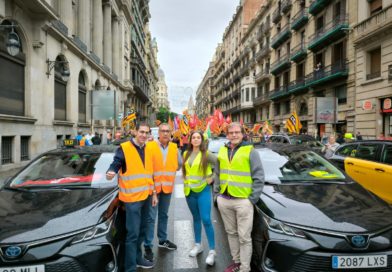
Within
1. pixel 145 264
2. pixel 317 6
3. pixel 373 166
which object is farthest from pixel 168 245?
pixel 317 6

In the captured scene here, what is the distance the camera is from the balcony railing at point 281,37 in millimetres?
30844

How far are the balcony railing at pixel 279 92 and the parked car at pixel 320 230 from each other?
2844 centimetres

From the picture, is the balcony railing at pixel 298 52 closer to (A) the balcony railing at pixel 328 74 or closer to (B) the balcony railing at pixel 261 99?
(A) the balcony railing at pixel 328 74

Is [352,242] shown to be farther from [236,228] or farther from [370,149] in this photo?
[370,149]

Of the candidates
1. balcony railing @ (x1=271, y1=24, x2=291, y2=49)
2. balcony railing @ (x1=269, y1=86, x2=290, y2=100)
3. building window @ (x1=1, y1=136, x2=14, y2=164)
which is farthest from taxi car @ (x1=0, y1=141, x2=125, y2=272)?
balcony railing @ (x1=271, y1=24, x2=291, y2=49)

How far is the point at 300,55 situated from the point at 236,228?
27.6m

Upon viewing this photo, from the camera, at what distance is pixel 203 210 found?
386 centimetres

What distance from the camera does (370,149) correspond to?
20.3 feet

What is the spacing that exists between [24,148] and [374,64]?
20.6 m

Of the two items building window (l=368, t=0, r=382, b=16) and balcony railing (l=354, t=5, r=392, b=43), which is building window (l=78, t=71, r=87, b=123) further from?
building window (l=368, t=0, r=382, b=16)

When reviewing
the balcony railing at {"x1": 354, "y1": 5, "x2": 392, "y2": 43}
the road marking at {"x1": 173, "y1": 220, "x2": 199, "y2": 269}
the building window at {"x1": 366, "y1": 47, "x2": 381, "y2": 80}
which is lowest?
the road marking at {"x1": 173, "y1": 220, "x2": 199, "y2": 269}

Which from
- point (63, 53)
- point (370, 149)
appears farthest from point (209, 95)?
point (370, 149)

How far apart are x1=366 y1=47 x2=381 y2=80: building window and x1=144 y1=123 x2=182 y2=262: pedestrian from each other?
58.5 feet

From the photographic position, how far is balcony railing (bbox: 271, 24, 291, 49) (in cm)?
3084
